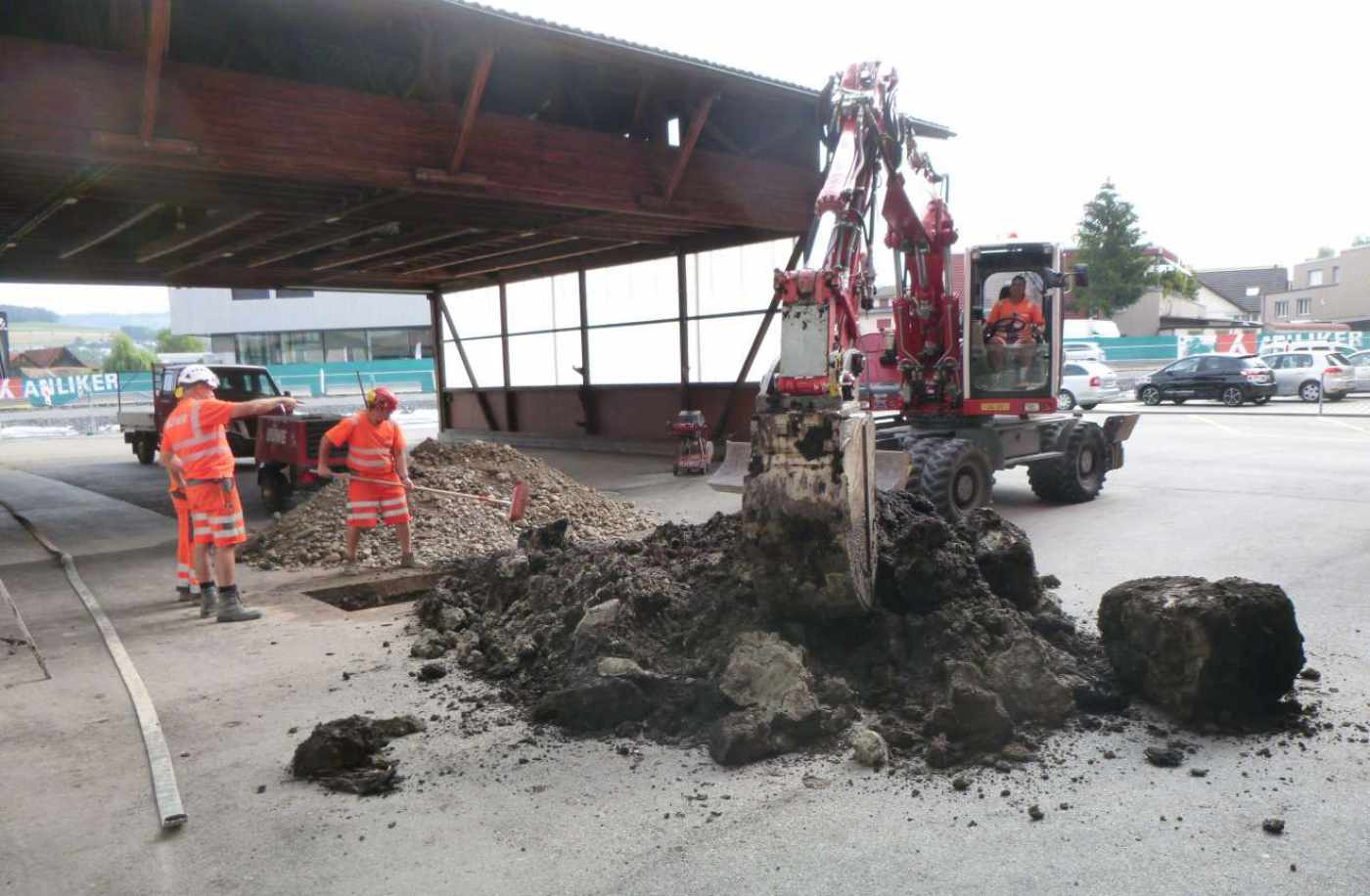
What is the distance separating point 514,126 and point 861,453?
7957 millimetres

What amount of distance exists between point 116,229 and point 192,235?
0.95 metres

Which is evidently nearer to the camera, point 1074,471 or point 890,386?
point 1074,471

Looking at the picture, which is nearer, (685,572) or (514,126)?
(685,572)

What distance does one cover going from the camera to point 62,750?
15.4ft

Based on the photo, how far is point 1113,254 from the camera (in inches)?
1864

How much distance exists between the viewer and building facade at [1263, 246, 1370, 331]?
196ft

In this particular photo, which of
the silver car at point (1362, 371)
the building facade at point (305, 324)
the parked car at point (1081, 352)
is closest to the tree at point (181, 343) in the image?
the building facade at point (305, 324)

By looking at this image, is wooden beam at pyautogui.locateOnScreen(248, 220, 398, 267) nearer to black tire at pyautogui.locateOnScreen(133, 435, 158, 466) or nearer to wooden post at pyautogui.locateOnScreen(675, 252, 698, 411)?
black tire at pyautogui.locateOnScreen(133, 435, 158, 466)

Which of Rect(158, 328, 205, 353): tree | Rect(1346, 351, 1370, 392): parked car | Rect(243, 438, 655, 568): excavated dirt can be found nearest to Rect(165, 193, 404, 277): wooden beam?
Rect(243, 438, 655, 568): excavated dirt

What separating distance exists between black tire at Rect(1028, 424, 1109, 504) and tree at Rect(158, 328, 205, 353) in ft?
176

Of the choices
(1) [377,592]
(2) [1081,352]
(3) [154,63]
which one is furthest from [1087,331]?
(3) [154,63]

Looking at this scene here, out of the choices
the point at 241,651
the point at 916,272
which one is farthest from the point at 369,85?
the point at 241,651

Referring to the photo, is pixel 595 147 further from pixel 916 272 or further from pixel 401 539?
pixel 401 539

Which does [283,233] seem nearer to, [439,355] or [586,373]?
[586,373]
